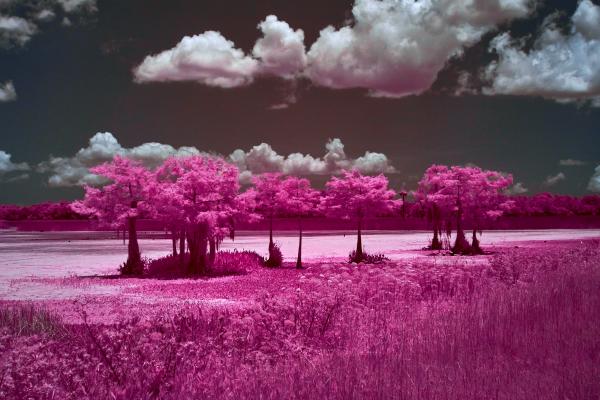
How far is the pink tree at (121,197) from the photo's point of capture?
88.4ft

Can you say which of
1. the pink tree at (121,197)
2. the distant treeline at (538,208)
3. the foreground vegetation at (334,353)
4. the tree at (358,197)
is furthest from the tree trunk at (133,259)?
the distant treeline at (538,208)

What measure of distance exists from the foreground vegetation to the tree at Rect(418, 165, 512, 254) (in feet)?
91.6

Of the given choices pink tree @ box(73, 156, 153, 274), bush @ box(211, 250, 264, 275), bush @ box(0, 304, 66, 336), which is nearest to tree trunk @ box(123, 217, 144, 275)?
pink tree @ box(73, 156, 153, 274)

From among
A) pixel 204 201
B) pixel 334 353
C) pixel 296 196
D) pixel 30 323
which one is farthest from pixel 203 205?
pixel 334 353

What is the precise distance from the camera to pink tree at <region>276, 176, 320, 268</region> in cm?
3139

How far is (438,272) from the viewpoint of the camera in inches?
628

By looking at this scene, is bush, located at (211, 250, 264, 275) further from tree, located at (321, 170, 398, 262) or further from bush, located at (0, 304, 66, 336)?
bush, located at (0, 304, 66, 336)

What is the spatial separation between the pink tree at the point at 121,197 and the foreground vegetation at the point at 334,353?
572 inches

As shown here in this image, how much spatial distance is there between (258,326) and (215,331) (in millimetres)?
737

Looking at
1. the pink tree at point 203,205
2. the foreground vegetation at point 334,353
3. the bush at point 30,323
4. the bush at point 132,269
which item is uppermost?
the pink tree at point 203,205

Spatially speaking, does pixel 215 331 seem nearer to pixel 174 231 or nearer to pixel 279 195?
pixel 174 231

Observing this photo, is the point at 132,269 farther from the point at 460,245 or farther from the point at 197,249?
the point at 460,245

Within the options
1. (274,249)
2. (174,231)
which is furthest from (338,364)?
(274,249)

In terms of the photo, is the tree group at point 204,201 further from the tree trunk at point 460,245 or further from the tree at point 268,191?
the tree trunk at point 460,245
